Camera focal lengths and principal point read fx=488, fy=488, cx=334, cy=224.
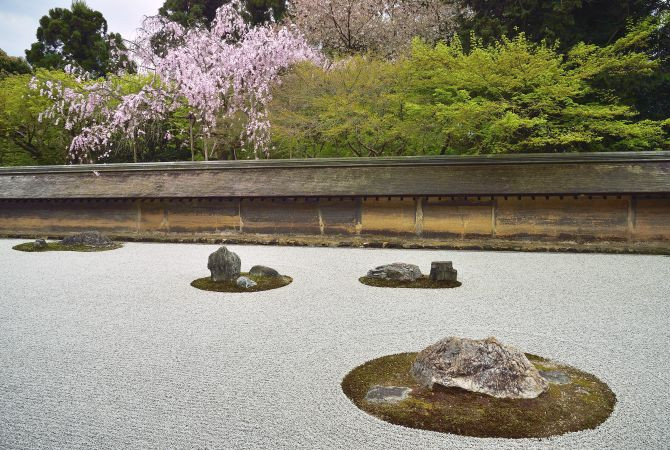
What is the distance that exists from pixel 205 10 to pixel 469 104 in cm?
2128

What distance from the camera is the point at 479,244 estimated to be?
11953 mm

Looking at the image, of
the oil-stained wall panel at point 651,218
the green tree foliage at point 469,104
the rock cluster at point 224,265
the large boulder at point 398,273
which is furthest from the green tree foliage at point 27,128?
the oil-stained wall panel at point 651,218

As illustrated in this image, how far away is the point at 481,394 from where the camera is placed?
153 inches

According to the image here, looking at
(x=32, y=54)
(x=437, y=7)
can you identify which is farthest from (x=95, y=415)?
(x=32, y=54)

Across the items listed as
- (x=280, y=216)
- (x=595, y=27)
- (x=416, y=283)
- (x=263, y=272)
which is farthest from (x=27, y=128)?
(x=595, y=27)

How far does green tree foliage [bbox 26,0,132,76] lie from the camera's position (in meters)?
29.7

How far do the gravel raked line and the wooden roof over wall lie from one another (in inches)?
94.5

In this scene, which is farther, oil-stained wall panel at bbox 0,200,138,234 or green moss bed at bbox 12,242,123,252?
oil-stained wall panel at bbox 0,200,138,234

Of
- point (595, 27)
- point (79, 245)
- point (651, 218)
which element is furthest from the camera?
point (595, 27)

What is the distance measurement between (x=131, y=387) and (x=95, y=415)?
0.52 m

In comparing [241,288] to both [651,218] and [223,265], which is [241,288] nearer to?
[223,265]

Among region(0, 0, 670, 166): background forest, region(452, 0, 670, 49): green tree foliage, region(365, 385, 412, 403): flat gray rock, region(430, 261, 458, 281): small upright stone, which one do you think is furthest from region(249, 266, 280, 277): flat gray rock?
region(452, 0, 670, 49): green tree foliage

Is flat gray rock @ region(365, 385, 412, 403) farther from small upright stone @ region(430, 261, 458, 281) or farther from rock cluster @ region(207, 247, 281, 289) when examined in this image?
rock cluster @ region(207, 247, 281, 289)

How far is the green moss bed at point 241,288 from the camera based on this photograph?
7891 mm
